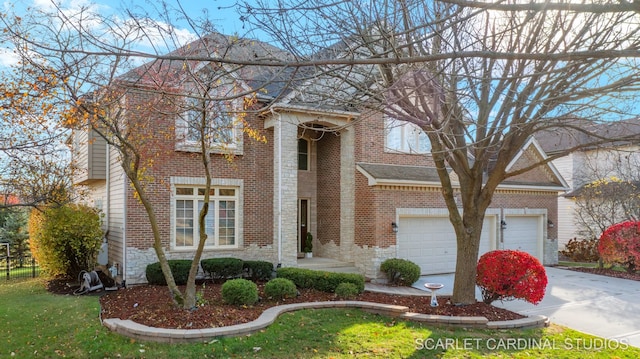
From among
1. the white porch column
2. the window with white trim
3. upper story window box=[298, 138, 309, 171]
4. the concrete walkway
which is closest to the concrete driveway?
the concrete walkway

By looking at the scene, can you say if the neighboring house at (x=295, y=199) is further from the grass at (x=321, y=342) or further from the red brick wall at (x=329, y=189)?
the grass at (x=321, y=342)

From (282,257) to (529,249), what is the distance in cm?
1026

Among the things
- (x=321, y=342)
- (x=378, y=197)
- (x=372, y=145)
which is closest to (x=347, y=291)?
(x=321, y=342)

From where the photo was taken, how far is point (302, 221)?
1588 centimetres

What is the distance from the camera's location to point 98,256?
13.4m

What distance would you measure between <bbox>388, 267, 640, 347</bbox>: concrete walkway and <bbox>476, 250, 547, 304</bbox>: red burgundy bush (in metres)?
0.67

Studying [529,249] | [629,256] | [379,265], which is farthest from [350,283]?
[629,256]

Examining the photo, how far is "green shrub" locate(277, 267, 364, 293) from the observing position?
34.9 ft

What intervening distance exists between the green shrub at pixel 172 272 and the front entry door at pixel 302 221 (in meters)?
4.93

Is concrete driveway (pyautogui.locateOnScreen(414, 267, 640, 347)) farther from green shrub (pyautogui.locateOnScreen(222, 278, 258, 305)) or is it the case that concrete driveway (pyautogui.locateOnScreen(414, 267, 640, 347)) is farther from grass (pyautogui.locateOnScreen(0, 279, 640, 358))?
green shrub (pyautogui.locateOnScreen(222, 278, 258, 305))

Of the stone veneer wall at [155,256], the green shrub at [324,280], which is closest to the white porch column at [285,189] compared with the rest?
the stone veneer wall at [155,256]

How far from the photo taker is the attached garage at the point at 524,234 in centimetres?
1630

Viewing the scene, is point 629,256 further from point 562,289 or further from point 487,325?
point 487,325

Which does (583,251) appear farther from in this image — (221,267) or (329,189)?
(221,267)
